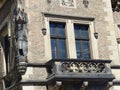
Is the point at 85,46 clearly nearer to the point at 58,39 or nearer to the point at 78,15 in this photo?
the point at 58,39

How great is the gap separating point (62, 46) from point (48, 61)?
1536mm

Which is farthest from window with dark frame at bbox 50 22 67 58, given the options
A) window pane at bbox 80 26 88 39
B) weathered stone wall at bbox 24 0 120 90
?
window pane at bbox 80 26 88 39

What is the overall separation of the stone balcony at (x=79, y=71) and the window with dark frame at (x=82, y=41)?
3.71 ft

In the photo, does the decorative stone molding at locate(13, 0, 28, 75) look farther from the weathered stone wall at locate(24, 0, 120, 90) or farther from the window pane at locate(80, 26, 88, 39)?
the window pane at locate(80, 26, 88, 39)

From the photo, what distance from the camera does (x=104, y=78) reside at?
17.4 meters

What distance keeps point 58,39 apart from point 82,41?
4.42 ft

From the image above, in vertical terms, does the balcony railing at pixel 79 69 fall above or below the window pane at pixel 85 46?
below

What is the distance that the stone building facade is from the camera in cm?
1705

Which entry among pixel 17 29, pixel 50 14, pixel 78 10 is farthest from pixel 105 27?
pixel 17 29

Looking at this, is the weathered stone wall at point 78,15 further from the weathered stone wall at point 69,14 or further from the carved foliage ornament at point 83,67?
the carved foliage ornament at point 83,67

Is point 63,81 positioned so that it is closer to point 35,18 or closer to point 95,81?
point 95,81

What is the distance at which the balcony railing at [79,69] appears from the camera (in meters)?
16.8

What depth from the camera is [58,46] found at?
18297 mm

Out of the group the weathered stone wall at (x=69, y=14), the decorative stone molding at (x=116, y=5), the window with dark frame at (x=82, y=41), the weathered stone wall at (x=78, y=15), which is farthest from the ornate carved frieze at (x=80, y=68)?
the decorative stone molding at (x=116, y=5)
